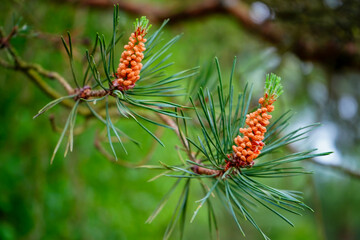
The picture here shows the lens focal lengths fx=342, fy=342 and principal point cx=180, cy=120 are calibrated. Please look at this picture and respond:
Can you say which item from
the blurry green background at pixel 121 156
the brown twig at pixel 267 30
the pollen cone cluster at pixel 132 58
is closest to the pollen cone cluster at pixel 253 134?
the pollen cone cluster at pixel 132 58

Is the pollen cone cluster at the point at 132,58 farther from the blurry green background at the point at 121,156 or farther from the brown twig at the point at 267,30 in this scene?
the brown twig at the point at 267,30

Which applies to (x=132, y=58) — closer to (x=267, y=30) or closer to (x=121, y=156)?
(x=121, y=156)

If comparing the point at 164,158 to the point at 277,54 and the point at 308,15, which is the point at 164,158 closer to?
the point at 277,54

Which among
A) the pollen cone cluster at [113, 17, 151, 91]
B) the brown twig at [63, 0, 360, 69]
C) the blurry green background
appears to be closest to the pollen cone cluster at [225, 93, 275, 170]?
the pollen cone cluster at [113, 17, 151, 91]

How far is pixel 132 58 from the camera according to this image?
0.39m

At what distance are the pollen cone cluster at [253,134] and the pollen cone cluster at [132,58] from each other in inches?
5.6

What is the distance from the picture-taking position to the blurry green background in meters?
0.97

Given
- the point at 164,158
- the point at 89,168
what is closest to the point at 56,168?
the point at 89,168

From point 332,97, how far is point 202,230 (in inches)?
49.9

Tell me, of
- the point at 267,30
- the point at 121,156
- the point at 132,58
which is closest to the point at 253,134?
the point at 132,58

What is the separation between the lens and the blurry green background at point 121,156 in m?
0.97

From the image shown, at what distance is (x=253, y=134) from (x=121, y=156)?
936mm

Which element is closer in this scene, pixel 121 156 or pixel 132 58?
pixel 132 58

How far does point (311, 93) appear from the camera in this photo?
4.71 ft
